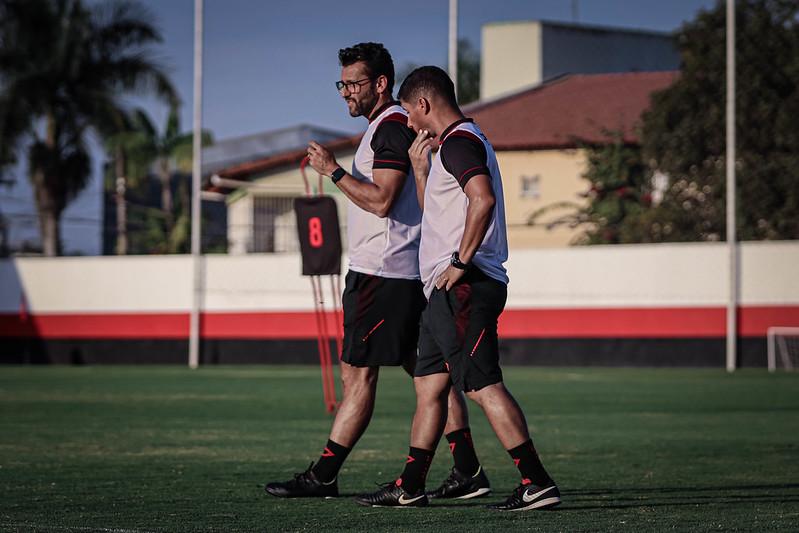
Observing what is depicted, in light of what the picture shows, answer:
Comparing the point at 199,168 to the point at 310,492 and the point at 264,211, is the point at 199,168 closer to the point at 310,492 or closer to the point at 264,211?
the point at 264,211

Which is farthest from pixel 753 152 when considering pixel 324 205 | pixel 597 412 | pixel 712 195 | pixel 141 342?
pixel 324 205

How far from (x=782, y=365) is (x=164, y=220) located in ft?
85.4

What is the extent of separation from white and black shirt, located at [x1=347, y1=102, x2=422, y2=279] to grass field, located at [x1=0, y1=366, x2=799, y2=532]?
3.80ft

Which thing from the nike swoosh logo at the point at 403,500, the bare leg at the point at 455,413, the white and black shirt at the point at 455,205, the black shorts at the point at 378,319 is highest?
the white and black shirt at the point at 455,205

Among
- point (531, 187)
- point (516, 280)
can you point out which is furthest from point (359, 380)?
point (531, 187)

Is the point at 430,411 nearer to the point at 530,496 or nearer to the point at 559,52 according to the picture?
the point at 530,496

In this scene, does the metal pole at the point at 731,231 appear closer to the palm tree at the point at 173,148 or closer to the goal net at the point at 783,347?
the goal net at the point at 783,347

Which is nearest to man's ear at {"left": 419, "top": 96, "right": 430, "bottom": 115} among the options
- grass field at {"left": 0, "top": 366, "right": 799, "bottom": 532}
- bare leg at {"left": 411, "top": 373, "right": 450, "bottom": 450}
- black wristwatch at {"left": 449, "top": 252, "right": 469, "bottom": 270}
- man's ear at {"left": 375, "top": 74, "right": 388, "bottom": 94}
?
man's ear at {"left": 375, "top": 74, "right": 388, "bottom": 94}

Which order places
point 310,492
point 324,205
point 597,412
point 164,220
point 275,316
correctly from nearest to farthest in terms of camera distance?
point 310,492 → point 324,205 → point 597,412 → point 275,316 → point 164,220

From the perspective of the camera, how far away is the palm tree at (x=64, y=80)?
34.9 m

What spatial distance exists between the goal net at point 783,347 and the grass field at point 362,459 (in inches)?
231

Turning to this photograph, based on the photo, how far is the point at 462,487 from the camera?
7094mm

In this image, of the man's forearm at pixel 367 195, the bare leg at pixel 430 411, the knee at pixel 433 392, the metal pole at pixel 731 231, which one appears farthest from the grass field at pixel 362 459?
the metal pole at pixel 731 231

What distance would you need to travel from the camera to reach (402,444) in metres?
10.2
